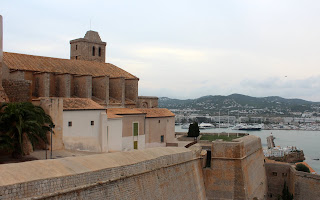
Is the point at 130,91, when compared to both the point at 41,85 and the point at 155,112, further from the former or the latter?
the point at 41,85

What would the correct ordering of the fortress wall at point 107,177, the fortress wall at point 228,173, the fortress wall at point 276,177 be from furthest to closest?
the fortress wall at point 276,177
the fortress wall at point 228,173
the fortress wall at point 107,177

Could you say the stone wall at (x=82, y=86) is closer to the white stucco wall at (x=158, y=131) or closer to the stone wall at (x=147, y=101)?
the white stucco wall at (x=158, y=131)

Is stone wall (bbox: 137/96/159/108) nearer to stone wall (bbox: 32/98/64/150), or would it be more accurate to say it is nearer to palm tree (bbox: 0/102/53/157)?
stone wall (bbox: 32/98/64/150)

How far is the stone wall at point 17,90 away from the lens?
14391 millimetres

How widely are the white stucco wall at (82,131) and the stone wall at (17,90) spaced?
181 cm

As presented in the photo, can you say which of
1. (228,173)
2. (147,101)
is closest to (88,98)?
(147,101)

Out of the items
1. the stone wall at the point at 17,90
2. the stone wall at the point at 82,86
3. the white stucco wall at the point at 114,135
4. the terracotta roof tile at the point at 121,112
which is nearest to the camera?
the stone wall at the point at 17,90

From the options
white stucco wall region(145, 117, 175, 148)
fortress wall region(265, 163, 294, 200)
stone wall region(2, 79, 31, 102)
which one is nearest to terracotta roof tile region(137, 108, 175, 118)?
white stucco wall region(145, 117, 175, 148)

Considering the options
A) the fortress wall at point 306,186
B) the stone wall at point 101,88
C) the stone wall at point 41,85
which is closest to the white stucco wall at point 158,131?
the stone wall at point 101,88

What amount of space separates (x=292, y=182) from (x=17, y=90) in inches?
688

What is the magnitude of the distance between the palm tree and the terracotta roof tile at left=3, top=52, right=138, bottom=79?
732 centimetres

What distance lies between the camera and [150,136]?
22.1m

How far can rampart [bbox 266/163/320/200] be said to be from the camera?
70.6ft

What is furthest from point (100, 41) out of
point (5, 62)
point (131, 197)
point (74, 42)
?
point (131, 197)
